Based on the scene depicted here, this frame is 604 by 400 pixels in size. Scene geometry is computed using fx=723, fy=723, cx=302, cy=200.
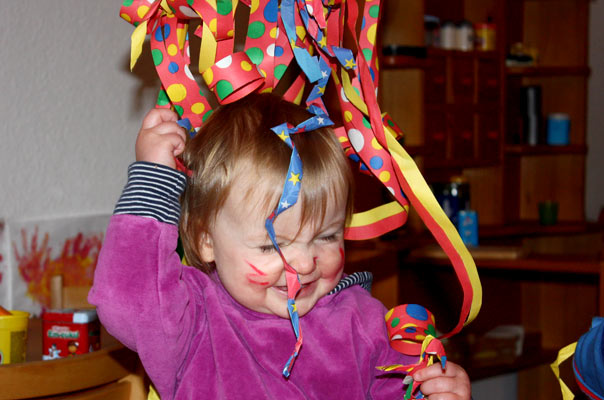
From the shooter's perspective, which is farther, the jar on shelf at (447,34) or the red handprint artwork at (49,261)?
the jar on shelf at (447,34)

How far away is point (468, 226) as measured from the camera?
2.96 metres

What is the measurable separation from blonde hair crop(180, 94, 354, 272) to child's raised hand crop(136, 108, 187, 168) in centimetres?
5

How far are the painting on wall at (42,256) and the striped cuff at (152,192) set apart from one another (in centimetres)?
65

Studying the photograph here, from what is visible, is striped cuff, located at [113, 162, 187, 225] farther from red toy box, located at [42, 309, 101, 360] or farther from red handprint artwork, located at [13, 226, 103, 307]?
red handprint artwork, located at [13, 226, 103, 307]

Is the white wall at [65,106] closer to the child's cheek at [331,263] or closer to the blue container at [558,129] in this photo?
the child's cheek at [331,263]

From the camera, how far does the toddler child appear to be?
0.90m

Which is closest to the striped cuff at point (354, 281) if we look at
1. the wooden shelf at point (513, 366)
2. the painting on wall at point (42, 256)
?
the painting on wall at point (42, 256)

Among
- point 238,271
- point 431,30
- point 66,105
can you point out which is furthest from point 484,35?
point 238,271

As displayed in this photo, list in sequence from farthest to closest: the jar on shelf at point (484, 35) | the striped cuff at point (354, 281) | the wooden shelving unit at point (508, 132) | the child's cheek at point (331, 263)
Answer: the jar on shelf at point (484, 35)
the wooden shelving unit at point (508, 132)
the striped cuff at point (354, 281)
the child's cheek at point (331, 263)

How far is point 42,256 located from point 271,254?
75 cm

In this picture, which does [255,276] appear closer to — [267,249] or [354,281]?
[267,249]

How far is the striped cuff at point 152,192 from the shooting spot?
2.97 ft

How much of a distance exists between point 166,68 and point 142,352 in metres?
0.40

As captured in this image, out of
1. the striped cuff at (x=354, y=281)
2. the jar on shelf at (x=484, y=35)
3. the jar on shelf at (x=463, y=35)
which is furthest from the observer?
the jar on shelf at (x=484, y=35)
